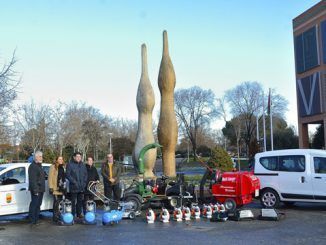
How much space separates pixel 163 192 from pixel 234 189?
222cm

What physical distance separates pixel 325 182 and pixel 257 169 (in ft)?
6.96

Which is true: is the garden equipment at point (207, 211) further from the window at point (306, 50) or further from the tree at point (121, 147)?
the tree at point (121, 147)

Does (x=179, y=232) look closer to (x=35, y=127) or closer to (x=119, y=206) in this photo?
(x=119, y=206)

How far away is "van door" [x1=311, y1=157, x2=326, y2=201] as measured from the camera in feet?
41.0

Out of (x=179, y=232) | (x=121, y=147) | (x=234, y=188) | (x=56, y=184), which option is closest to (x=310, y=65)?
(x=121, y=147)

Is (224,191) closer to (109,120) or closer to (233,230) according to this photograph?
(233,230)

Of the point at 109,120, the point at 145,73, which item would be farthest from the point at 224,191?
the point at 109,120

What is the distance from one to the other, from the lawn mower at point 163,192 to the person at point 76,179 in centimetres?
144

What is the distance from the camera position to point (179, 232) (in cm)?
971

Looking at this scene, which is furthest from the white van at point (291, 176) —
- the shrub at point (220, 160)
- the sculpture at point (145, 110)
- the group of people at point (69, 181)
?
the sculpture at point (145, 110)

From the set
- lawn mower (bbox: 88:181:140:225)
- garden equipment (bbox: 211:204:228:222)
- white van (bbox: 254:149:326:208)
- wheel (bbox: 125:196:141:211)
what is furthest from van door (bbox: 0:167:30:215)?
white van (bbox: 254:149:326:208)

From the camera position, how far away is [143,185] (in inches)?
520

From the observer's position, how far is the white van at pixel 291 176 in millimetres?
12633

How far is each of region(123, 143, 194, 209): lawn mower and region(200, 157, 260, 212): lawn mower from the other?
834 mm
